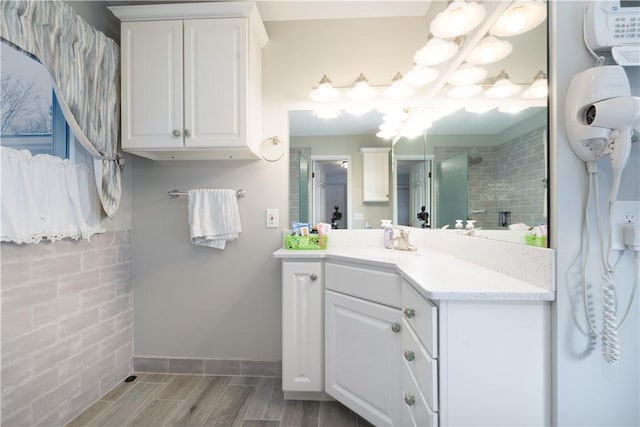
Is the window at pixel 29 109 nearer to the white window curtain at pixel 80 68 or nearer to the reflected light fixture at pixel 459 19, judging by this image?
the white window curtain at pixel 80 68

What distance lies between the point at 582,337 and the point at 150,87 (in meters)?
2.27

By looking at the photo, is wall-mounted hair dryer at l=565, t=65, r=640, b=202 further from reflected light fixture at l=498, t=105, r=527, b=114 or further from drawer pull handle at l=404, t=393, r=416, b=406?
drawer pull handle at l=404, t=393, r=416, b=406

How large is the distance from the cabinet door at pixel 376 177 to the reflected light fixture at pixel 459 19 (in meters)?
0.78

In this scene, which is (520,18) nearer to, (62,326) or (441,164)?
(441,164)

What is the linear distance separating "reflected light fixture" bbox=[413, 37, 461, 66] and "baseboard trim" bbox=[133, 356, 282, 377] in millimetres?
2096

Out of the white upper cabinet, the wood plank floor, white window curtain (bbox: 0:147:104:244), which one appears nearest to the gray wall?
the wood plank floor

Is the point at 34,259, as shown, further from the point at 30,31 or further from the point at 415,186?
the point at 415,186

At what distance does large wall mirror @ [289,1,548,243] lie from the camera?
100 centimetres

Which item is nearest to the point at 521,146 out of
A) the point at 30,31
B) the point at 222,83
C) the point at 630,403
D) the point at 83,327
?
the point at 630,403

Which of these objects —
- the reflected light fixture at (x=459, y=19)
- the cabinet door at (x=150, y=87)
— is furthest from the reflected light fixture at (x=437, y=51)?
the cabinet door at (x=150, y=87)

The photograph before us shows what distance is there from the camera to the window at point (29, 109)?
1.27 metres

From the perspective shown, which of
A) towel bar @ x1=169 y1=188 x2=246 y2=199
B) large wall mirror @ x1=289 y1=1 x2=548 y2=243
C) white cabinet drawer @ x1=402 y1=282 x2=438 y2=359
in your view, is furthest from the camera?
towel bar @ x1=169 y1=188 x2=246 y2=199

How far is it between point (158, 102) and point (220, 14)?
0.63 metres

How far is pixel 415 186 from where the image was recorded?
1893 millimetres
